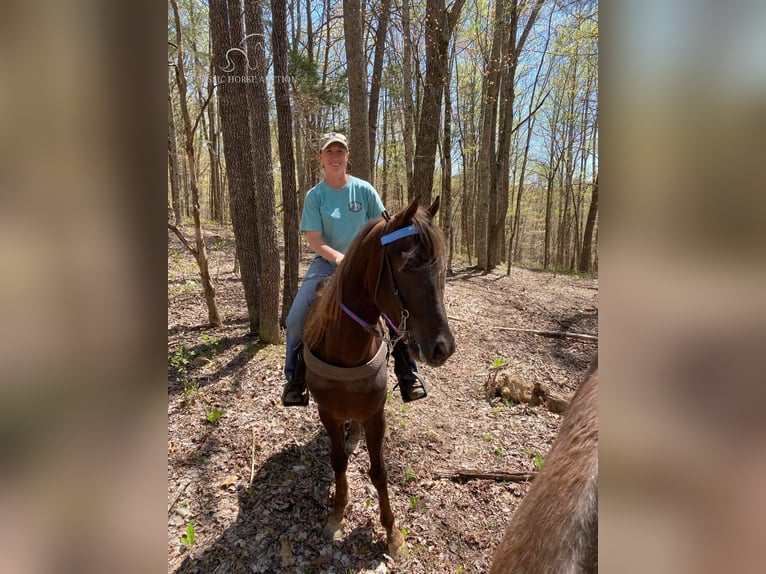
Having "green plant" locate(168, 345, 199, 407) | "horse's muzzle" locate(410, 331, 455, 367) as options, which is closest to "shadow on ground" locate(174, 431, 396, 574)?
"green plant" locate(168, 345, 199, 407)

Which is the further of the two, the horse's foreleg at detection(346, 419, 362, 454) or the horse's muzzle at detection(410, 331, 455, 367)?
the horse's foreleg at detection(346, 419, 362, 454)

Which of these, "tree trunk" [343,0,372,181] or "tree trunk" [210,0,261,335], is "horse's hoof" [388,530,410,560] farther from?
"tree trunk" [343,0,372,181]

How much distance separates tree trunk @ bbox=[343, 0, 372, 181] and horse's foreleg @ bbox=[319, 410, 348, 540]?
177 inches

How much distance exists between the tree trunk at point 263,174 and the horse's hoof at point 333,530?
11.4ft

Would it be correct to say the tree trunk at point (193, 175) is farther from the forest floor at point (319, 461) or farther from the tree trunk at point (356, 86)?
the tree trunk at point (356, 86)

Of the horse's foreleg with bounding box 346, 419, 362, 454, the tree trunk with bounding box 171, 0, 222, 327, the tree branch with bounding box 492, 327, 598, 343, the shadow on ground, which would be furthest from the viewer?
the tree branch with bounding box 492, 327, 598, 343

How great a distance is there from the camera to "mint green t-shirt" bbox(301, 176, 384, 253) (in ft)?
12.1

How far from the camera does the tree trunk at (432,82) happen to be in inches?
284

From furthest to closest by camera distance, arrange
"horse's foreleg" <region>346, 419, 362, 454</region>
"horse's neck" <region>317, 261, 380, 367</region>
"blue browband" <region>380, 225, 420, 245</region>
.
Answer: "horse's foreleg" <region>346, 419, 362, 454</region>, "horse's neck" <region>317, 261, 380, 367</region>, "blue browband" <region>380, 225, 420, 245</region>

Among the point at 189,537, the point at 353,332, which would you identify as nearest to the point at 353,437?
the point at 189,537

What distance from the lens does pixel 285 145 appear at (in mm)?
6391

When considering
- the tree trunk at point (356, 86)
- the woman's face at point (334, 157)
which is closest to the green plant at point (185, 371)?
the woman's face at point (334, 157)

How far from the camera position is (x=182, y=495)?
3611 millimetres
